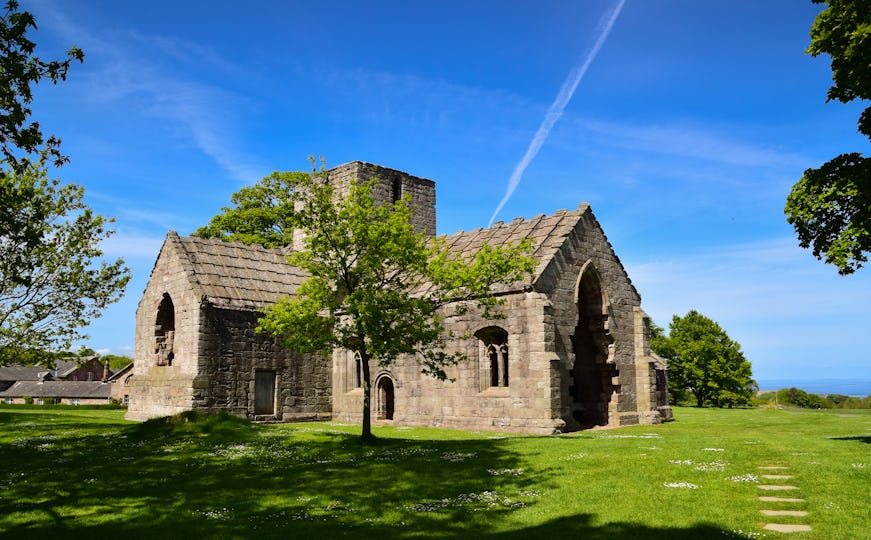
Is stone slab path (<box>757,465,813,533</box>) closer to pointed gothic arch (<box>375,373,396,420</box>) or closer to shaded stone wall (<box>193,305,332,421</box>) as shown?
pointed gothic arch (<box>375,373,396,420</box>)

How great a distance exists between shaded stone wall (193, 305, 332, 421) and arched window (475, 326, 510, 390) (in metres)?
10.5

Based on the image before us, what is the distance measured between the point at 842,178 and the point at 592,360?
1595 centimetres

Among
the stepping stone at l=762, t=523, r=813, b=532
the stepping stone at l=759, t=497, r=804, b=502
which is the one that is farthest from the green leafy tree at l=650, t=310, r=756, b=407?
the stepping stone at l=762, t=523, r=813, b=532

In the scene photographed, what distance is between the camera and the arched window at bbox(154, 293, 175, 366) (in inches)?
1296

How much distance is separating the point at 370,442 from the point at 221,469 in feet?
18.4

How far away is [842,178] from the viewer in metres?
18.0

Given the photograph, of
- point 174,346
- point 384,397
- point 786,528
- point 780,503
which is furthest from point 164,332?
point 786,528

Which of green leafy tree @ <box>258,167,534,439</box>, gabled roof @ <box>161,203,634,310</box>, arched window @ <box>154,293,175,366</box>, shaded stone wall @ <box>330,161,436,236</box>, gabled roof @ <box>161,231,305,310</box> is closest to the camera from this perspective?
green leafy tree @ <box>258,167,534,439</box>

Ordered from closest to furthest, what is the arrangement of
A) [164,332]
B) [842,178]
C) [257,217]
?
[842,178], [164,332], [257,217]

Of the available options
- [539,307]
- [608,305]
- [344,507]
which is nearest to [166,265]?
[539,307]

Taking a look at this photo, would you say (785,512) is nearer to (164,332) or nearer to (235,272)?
(235,272)

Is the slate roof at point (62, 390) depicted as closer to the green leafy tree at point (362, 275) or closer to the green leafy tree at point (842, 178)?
the green leafy tree at point (362, 275)

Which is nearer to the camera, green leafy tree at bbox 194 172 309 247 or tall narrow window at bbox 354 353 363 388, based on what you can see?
tall narrow window at bbox 354 353 363 388

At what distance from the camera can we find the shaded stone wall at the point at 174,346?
97.0ft
